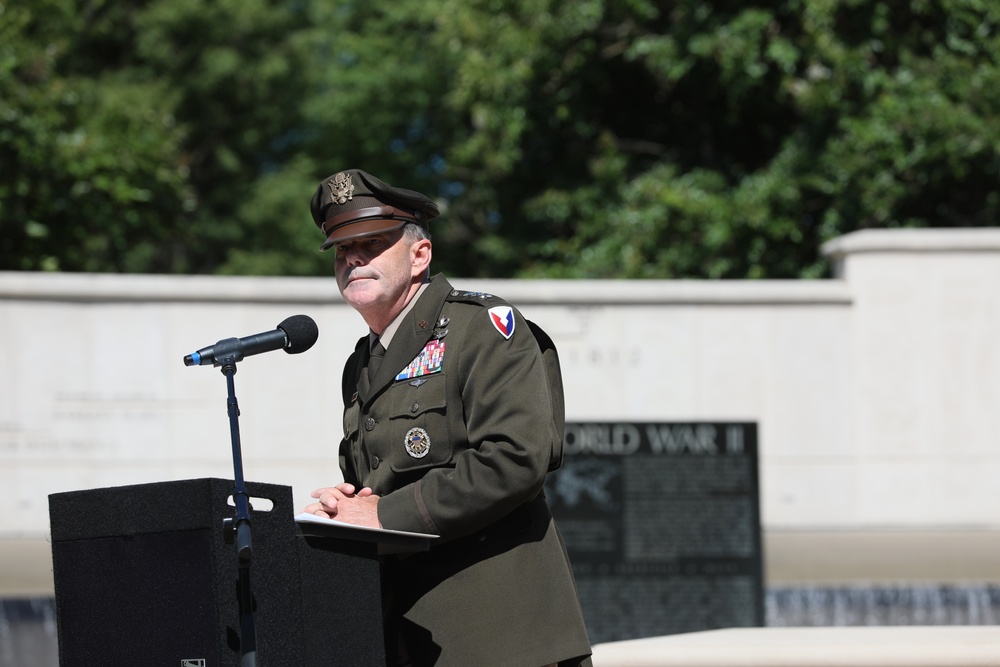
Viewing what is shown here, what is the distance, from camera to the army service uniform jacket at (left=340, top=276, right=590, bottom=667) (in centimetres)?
270

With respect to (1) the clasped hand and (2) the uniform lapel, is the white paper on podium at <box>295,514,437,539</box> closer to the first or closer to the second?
(1) the clasped hand

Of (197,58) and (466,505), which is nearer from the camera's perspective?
(466,505)

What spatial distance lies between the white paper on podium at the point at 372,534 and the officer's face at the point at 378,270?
1.76ft

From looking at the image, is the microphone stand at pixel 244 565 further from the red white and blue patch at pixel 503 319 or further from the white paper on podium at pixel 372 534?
the red white and blue patch at pixel 503 319

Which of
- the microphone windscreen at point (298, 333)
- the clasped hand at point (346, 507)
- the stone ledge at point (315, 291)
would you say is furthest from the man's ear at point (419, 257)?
the stone ledge at point (315, 291)

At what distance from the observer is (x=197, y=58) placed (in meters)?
21.7

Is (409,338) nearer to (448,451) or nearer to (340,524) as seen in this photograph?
(448,451)

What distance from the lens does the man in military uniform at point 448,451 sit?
2707 mm

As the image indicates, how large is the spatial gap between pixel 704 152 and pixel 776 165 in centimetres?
167

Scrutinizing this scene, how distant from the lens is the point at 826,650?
4.00m

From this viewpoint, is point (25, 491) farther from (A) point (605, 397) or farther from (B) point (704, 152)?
(B) point (704, 152)

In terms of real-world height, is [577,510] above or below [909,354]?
below

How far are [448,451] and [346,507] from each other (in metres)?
0.24

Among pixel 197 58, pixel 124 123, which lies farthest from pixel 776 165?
pixel 197 58
